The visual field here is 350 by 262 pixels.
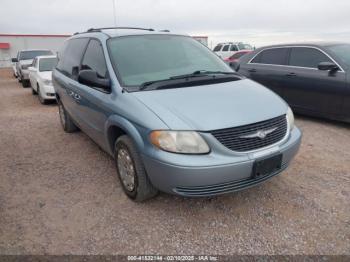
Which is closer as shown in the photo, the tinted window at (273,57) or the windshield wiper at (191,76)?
the windshield wiper at (191,76)

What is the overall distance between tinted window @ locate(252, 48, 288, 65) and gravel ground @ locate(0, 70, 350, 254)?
8.58ft

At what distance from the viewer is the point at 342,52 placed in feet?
18.4

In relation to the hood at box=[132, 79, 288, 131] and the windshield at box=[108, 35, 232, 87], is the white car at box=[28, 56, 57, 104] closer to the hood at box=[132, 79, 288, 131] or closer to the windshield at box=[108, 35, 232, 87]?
the windshield at box=[108, 35, 232, 87]

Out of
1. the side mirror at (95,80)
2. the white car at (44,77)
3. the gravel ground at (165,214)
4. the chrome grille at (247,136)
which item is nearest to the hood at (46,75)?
the white car at (44,77)

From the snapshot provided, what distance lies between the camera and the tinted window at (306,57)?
5711mm

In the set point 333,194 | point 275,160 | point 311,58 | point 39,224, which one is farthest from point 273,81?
point 39,224

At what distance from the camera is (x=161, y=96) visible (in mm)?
2900

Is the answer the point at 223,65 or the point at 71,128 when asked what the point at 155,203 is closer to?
the point at 223,65

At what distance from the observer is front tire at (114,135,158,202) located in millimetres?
2885

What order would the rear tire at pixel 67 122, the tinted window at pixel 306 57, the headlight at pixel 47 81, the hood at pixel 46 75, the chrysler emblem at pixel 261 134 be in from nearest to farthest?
the chrysler emblem at pixel 261 134, the rear tire at pixel 67 122, the tinted window at pixel 306 57, the headlight at pixel 47 81, the hood at pixel 46 75

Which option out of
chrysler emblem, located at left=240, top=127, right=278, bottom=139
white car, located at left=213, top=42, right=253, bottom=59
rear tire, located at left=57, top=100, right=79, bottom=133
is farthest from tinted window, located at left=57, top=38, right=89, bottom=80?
white car, located at left=213, top=42, right=253, bottom=59

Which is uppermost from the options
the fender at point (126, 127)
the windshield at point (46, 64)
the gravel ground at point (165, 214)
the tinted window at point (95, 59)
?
the tinted window at point (95, 59)

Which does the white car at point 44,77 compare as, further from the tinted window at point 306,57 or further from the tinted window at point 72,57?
the tinted window at point 306,57

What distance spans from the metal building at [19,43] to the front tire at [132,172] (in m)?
29.9
